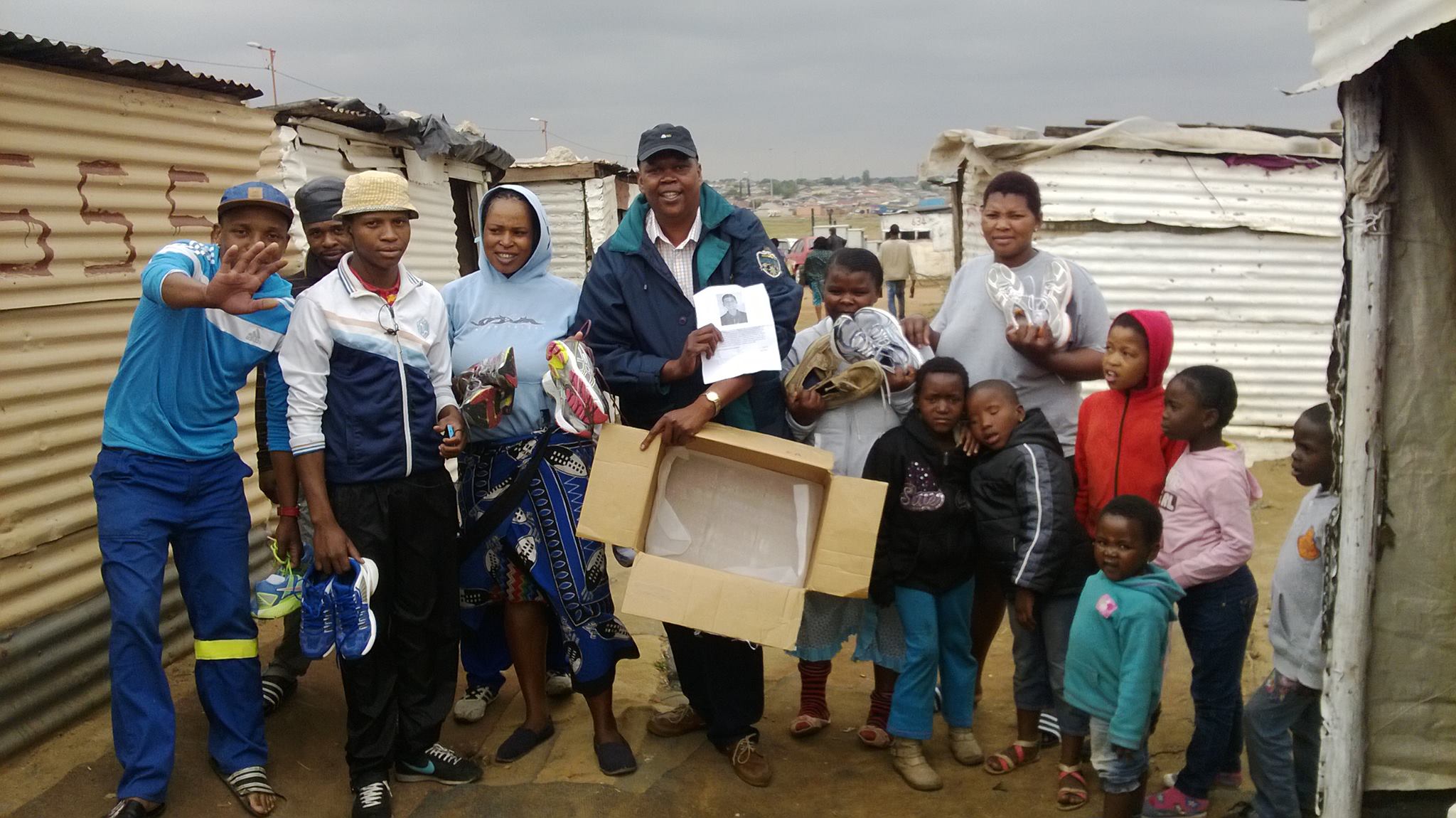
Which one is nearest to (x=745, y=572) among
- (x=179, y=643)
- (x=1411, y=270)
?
(x=1411, y=270)

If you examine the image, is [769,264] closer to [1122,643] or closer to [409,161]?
[1122,643]

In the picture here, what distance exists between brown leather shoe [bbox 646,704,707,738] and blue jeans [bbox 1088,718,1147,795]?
1.36 m

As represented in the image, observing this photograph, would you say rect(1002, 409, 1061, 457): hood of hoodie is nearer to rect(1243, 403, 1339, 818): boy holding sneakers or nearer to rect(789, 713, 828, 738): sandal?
rect(1243, 403, 1339, 818): boy holding sneakers

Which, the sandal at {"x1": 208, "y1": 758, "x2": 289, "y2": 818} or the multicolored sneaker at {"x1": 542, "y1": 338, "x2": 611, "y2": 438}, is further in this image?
the sandal at {"x1": 208, "y1": 758, "x2": 289, "y2": 818}

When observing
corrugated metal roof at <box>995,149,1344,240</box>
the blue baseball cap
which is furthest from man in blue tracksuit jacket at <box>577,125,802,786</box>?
corrugated metal roof at <box>995,149,1344,240</box>

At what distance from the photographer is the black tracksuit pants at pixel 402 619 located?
326 cm

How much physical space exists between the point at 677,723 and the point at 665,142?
200 cm

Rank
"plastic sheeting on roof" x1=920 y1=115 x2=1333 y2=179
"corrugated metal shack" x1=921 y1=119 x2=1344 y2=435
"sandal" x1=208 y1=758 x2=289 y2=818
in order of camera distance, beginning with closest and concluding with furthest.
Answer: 1. "sandal" x1=208 y1=758 x2=289 y2=818
2. "plastic sheeting on roof" x1=920 y1=115 x2=1333 y2=179
3. "corrugated metal shack" x1=921 y1=119 x2=1344 y2=435

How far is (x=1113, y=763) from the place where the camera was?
3104 millimetres

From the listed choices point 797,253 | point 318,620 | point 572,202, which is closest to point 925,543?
point 318,620

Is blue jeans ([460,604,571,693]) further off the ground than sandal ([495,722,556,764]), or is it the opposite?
blue jeans ([460,604,571,693])

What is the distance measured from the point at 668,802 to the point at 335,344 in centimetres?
174

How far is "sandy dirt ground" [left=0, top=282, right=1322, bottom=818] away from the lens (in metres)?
3.38

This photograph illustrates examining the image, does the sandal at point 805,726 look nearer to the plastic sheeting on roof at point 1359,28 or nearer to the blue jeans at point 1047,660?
the blue jeans at point 1047,660
